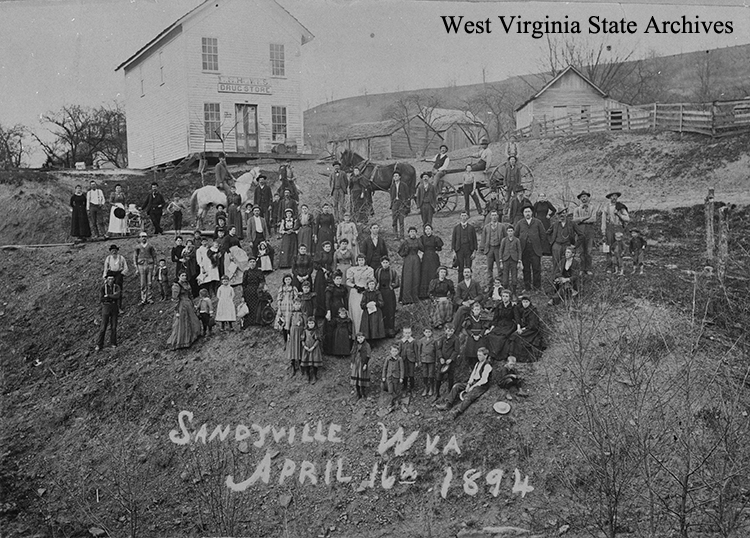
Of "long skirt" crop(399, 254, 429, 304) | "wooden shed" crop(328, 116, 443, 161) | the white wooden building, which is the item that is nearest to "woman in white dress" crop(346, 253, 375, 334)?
"long skirt" crop(399, 254, 429, 304)

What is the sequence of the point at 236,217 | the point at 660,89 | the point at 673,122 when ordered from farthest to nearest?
the point at 660,89 < the point at 673,122 < the point at 236,217

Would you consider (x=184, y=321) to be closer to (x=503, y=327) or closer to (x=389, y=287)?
(x=389, y=287)

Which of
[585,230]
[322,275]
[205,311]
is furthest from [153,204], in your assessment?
[585,230]

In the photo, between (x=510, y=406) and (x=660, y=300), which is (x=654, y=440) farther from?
(x=660, y=300)

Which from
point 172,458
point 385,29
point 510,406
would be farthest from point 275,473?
point 385,29

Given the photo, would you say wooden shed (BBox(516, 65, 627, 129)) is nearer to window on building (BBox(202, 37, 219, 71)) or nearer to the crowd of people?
window on building (BBox(202, 37, 219, 71))

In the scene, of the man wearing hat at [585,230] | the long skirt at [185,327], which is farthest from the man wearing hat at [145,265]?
the man wearing hat at [585,230]
